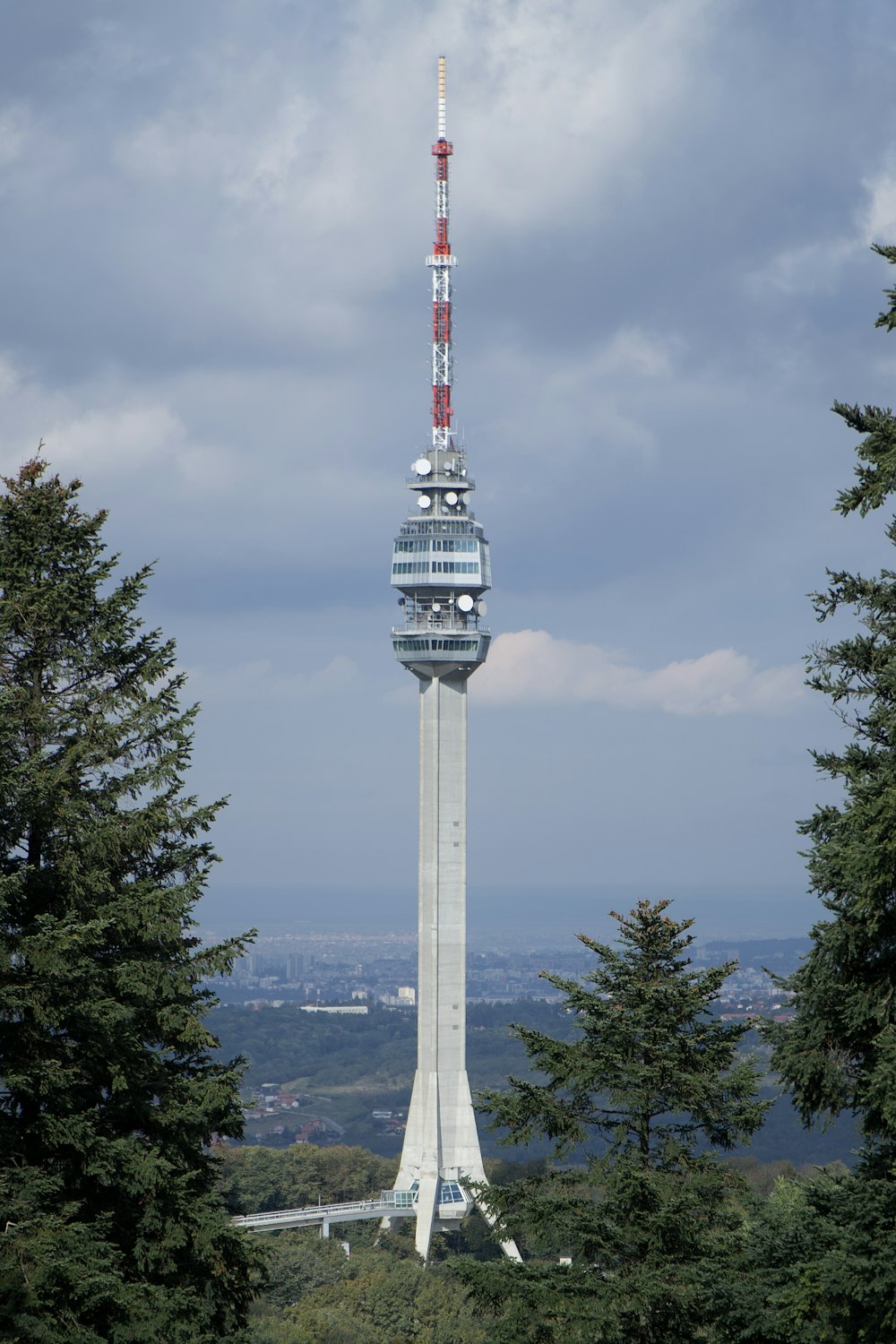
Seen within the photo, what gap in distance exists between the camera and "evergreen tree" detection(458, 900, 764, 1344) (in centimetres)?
2822

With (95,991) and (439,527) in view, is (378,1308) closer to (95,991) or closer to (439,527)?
(439,527)

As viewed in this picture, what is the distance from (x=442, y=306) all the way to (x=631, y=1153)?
387 ft

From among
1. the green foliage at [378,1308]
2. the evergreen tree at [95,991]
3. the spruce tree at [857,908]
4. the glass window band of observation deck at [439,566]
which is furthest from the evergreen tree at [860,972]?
the glass window band of observation deck at [439,566]

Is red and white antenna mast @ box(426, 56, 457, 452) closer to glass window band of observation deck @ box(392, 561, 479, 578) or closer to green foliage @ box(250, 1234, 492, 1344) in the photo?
glass window band of observation deck @ box(392, 561, 479, 578)

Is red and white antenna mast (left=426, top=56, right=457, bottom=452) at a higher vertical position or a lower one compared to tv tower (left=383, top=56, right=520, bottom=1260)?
higher

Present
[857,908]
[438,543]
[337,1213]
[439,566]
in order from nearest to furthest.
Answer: [857,908] → [337,1213] → [439,566] → [438,543]

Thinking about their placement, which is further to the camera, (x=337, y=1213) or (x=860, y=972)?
(x=337, y=1213)

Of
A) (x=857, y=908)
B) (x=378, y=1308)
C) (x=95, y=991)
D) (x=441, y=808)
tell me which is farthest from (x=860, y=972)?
(x=441, y=808)

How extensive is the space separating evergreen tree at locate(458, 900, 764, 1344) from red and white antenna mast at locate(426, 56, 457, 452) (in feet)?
372

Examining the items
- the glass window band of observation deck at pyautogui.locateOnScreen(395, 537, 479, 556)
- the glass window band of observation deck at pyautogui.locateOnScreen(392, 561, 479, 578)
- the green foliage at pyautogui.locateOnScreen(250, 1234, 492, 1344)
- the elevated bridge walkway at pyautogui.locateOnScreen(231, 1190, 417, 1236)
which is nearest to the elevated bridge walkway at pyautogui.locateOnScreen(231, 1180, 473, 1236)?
the elevated bridge walkway at pyautogui.locateOnScreen(231, 1190, 417, 1236)

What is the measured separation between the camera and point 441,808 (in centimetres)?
13488

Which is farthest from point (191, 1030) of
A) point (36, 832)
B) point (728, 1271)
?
point (728, 1271)

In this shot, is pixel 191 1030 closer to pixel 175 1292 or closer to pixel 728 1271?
pixel 175 1292

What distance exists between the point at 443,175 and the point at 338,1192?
78.0 m
